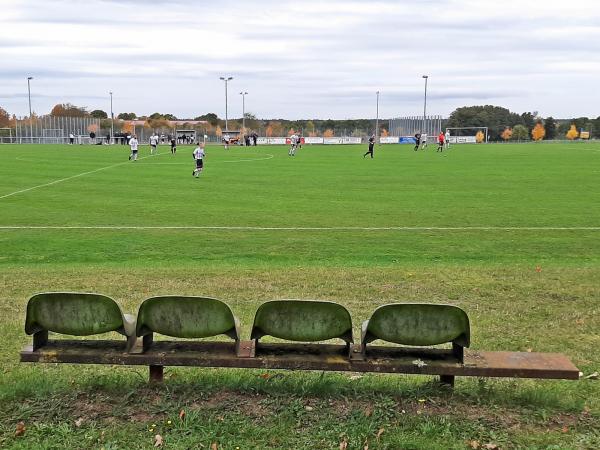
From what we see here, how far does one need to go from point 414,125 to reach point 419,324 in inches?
4505

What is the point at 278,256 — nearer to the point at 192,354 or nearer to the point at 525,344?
the point at 525,344

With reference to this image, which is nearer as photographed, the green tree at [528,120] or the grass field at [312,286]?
the grass field at [312,286]

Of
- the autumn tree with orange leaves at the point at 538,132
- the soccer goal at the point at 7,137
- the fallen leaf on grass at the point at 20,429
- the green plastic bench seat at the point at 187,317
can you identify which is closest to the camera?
the fallen leaf on grass at the point at 20,429

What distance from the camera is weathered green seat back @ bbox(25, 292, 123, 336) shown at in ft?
15.4

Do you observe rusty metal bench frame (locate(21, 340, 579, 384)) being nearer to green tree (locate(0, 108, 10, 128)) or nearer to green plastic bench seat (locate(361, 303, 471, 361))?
green plastic bench seat (locate(361, 303, 471, 361))

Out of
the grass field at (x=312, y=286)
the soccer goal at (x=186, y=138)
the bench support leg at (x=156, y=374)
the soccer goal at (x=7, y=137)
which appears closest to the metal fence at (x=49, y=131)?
the soccer goal at (x=7, y=137)

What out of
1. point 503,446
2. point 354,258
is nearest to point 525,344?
point 503,446

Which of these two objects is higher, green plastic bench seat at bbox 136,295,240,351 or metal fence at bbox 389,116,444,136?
metal fence at bbox 389,116,444,136

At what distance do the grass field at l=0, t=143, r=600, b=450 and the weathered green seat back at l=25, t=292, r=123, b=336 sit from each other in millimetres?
502

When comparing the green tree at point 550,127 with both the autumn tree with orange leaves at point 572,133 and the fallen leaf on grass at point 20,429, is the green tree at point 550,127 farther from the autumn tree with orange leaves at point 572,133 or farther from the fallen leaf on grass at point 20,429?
the fallen leaf on grass at point 20,429

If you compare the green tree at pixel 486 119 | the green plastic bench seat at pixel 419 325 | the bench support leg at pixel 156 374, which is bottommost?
the bench support leg at pixel 156 374

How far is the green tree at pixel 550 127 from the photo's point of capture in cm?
15100

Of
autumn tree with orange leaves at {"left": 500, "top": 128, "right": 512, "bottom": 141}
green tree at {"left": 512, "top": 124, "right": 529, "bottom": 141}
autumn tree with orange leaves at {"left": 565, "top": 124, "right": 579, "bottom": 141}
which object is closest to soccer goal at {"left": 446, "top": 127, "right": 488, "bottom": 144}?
autumn tree with orange leaves at {"left": 500, "top": 128, "right": 512, "bottom": 141}

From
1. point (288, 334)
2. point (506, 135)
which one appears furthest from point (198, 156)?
point (506, 135)
